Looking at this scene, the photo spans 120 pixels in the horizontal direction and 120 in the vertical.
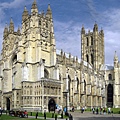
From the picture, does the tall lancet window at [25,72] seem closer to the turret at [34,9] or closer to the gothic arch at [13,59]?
the gothic arch at [13,59]

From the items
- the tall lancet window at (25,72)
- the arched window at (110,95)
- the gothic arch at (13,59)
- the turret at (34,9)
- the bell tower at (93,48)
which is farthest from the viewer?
the bell tower at (93,48)

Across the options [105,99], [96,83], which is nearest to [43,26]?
[96,83]

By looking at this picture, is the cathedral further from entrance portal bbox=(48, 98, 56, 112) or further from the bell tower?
the bell tower

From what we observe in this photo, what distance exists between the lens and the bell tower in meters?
111

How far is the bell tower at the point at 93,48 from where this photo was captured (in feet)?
363

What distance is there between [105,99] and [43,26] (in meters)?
50.4

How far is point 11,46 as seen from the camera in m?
68.6

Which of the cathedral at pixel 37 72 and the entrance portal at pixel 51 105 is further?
the entrance portal at pixel 51 105

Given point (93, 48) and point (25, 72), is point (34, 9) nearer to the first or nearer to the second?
point (25, 72)

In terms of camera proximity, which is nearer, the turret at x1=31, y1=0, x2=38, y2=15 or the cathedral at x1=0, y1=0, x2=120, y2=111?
the cathedral at x1=0, y1=0, x2=120, y2=111

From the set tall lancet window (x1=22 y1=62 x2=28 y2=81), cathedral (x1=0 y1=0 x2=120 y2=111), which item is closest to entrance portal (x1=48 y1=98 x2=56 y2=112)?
cathedral (x1=0 y1=0 x2=120 y2=111)

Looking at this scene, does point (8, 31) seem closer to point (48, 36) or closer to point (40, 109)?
point (48, 36)

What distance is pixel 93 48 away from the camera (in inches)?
4424

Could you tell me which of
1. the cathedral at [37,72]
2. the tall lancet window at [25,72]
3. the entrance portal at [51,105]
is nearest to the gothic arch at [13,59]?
the cathedral at [37,72]
